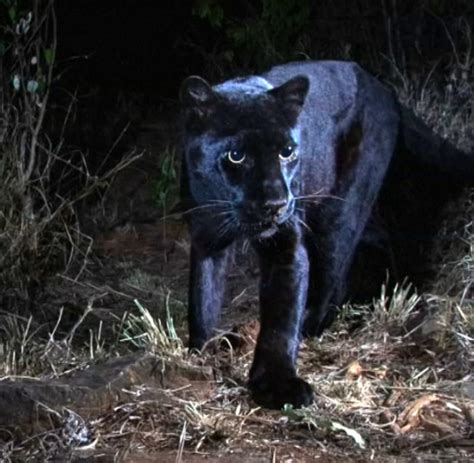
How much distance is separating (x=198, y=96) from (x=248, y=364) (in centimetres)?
113

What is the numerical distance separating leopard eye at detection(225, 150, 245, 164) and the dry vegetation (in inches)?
31.3

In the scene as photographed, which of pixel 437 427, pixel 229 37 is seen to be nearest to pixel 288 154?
pixel 437 427

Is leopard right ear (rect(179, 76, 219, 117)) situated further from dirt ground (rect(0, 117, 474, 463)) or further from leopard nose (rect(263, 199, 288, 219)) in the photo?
dirt ground (rect(0, 117, 474, 463))

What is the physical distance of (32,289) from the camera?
730 centimetres

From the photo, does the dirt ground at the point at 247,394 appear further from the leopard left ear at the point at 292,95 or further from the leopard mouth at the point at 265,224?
the leopard left ear at the point at 292,95

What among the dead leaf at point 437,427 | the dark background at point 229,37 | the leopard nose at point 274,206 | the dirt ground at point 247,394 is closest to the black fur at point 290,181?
the leopard nose at point 274,206

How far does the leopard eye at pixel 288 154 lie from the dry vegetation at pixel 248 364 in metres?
0.88

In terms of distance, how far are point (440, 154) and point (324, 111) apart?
876mm

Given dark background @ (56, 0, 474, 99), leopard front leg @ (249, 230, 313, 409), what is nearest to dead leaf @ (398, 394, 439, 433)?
leopard front leg @ (249, 230, 313, 409)

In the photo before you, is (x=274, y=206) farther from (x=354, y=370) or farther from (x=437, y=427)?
(x=437, y=427)

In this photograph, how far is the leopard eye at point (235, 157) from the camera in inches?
211

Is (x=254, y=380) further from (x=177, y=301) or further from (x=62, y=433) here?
(x=177, y=301)

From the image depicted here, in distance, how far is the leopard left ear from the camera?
18.4 feet

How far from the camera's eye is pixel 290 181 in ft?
17.9
